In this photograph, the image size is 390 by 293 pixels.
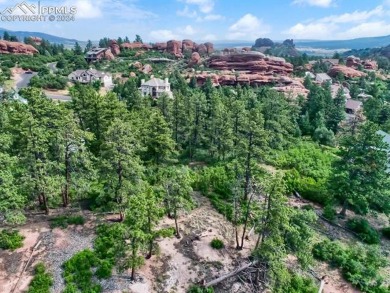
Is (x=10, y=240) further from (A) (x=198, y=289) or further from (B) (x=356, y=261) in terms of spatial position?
(B) (x=356, y=261)

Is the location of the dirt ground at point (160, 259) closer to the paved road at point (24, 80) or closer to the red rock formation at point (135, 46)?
the paved road at point (24, 80)

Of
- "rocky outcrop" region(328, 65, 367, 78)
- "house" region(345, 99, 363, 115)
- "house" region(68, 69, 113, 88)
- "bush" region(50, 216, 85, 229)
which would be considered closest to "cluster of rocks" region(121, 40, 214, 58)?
"house" region(68, 69, 113, 88)

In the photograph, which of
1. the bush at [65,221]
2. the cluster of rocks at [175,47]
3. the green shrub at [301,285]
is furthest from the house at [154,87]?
the green shrub at [301,285]

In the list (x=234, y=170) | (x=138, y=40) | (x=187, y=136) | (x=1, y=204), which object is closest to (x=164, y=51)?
(x=138, y=40)

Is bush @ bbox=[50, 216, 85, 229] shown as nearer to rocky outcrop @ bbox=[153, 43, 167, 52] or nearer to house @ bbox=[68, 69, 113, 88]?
house @ bbox=[68, 69, 113, 88]

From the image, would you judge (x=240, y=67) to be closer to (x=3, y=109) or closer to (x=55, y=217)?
(x=3, y=109)

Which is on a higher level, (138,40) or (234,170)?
(138,40)

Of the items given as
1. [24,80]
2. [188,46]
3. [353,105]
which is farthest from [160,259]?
[188,46]
